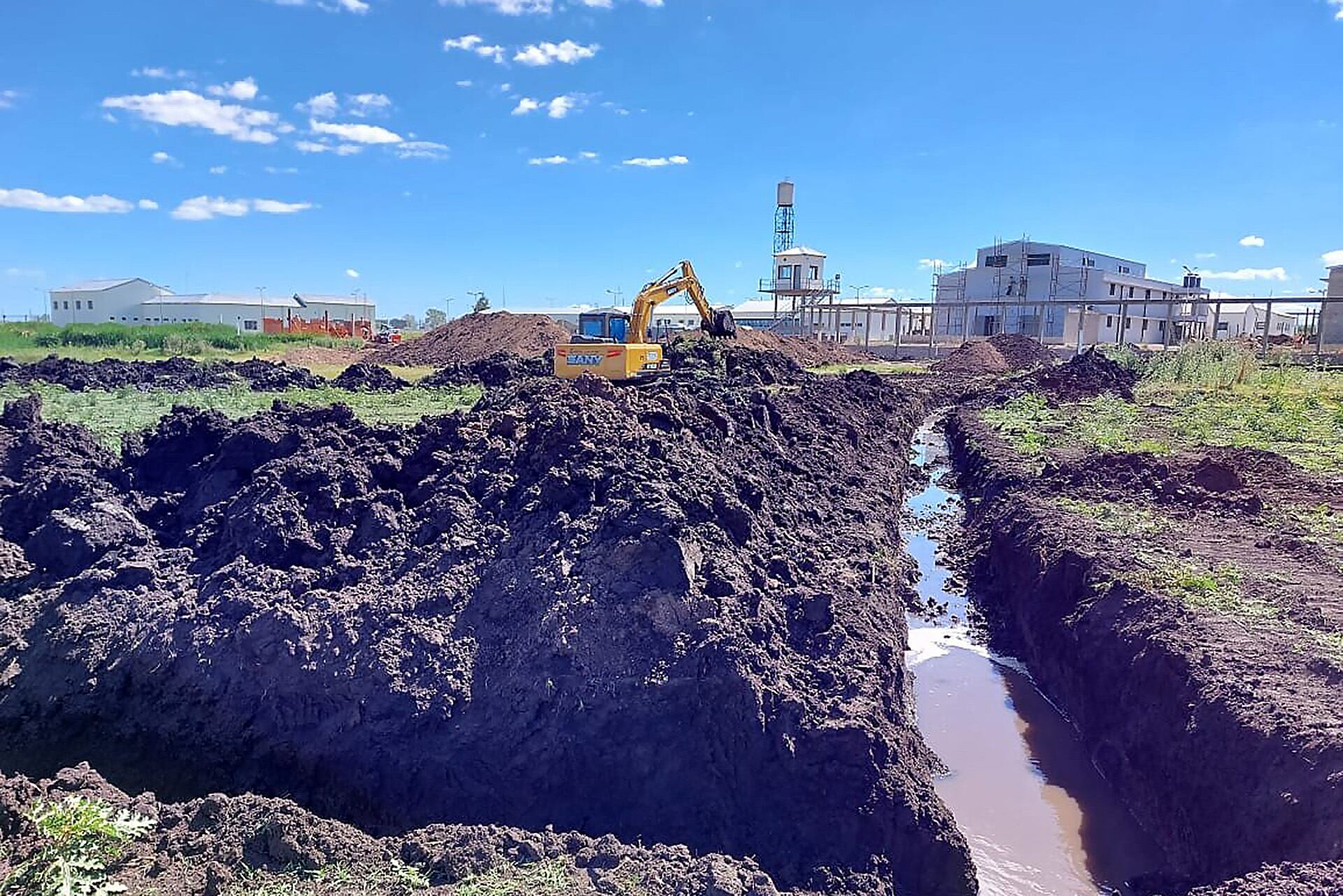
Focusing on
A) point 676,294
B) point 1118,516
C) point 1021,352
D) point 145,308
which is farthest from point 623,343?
point 145,308

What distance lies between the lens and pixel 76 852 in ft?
11.8

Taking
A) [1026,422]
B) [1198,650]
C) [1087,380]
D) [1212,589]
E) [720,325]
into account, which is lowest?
[1198,650]

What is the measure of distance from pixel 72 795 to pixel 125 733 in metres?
1.12

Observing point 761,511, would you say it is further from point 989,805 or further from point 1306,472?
point 1306,472

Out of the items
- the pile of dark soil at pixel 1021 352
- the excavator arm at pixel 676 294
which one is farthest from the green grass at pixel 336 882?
the pile of dark soil at pixel 1021 352

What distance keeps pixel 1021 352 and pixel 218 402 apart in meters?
30.0

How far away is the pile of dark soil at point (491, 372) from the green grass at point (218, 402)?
1.03 m

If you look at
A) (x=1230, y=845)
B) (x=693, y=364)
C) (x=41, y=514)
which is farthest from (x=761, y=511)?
(x=693, y=364)

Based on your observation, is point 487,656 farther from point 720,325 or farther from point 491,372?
point 491,372

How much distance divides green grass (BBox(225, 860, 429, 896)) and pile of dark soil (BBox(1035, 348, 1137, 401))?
20.6 m

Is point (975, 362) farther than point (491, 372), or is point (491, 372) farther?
point (975, 362)

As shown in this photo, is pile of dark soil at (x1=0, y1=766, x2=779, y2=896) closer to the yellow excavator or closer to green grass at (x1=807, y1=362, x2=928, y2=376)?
the yellow excavator

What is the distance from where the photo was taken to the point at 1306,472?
1076cm

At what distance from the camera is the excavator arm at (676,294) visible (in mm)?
19672
